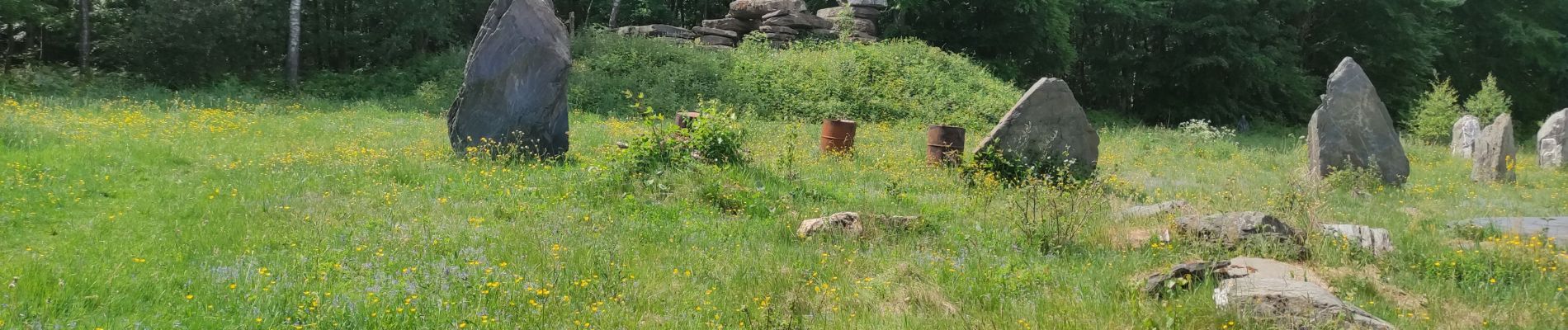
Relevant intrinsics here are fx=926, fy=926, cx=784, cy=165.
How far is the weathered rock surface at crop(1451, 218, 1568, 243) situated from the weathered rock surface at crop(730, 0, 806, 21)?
60.7ft

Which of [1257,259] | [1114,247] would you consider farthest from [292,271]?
[1257,259]

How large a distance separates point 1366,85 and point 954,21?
55.0 feet

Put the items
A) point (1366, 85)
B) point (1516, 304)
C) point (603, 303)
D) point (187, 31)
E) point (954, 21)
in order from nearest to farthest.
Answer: point (603, 303) < point (1516, 304) < point (1366, 85) < point (187, 31) < point (954, 21)

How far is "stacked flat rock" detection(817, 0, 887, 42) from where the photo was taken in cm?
2433

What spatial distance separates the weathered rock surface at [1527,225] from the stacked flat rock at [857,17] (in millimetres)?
17353

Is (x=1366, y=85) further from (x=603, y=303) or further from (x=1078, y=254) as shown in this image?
(x=603, y=303)

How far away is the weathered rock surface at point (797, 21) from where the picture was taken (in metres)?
24.1

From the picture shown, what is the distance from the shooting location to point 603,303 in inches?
172

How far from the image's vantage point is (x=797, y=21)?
24.3 m

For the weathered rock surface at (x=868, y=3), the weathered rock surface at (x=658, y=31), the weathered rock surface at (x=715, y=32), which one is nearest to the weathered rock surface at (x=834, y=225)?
the weathered rock surface at (x=658, y=31)

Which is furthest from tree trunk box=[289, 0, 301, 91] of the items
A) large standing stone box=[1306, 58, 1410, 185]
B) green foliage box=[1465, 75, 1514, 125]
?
green foliage box=[1465, 75, 1514, 125]

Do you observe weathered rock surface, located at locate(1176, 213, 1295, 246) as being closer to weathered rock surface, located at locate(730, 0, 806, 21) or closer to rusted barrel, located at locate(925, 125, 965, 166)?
rusted barrel, located at locate(925, 125, 965, 166)

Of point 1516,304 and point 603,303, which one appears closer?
point 603,303

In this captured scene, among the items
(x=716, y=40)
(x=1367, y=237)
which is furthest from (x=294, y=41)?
(x=1367, y=237)
